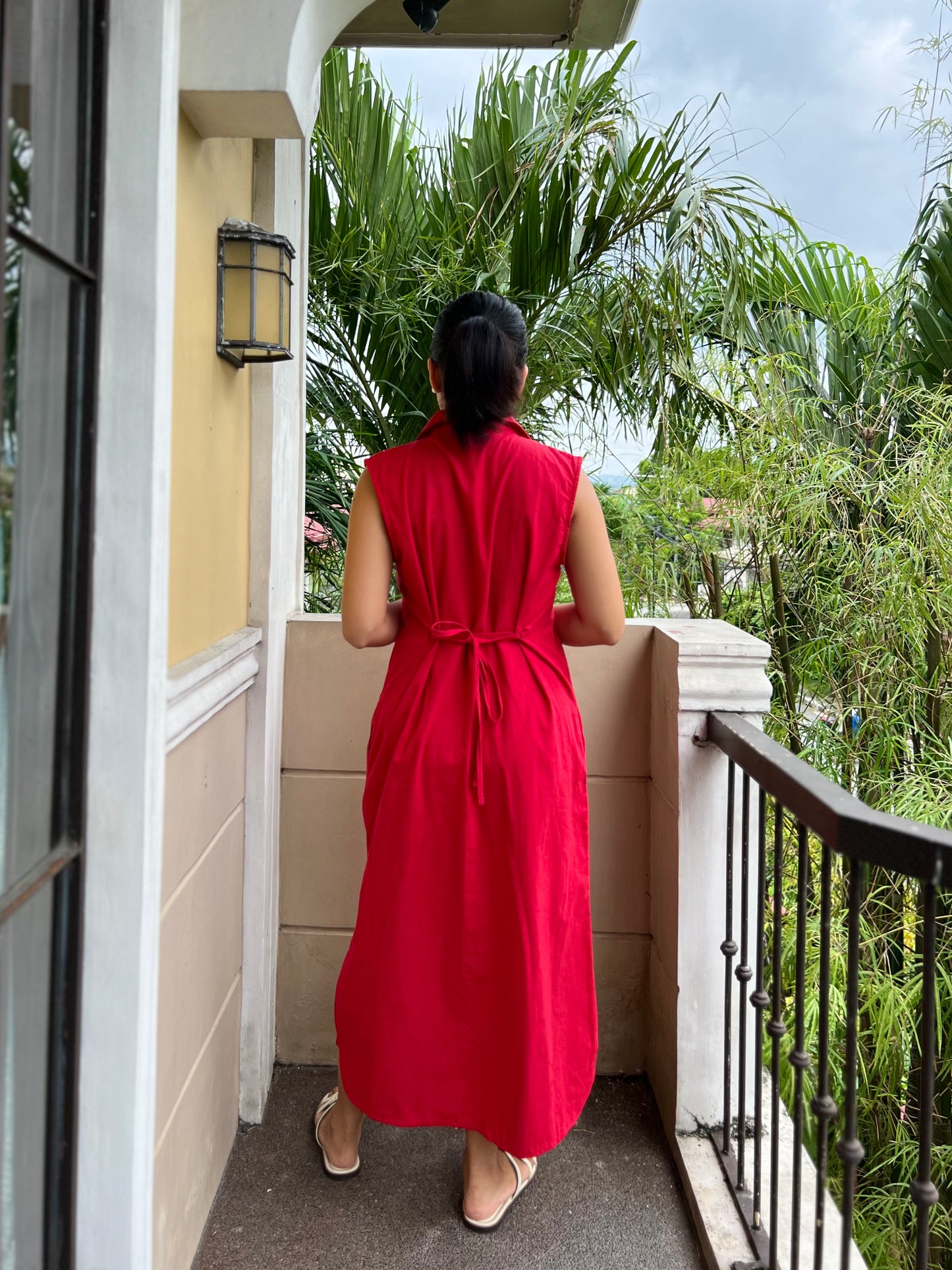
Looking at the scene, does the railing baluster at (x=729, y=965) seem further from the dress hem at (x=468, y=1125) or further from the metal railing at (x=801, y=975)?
the dress hem at (x=468, y=1125)

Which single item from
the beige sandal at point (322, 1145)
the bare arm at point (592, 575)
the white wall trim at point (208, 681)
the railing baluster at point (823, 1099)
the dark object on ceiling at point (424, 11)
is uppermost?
the dark object on ceiling at point (424, 11)

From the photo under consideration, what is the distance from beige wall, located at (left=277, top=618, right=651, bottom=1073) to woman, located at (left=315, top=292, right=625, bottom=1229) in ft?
1.68

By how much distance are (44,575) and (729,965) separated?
4.64 ft

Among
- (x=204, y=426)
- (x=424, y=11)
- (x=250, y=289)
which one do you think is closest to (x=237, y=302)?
(x=250, y=289)

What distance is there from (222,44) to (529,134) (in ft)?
5.77

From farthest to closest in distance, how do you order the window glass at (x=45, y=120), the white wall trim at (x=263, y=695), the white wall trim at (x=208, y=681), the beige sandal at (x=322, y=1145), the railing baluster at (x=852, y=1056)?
the white wall trim at (x=263, y=695), the beige sandal at (x=322, y=1145), the white wall trim at (x=208, y=681), the railing baluster at (x=852, y=1056), the window glass at (x=45, y=120)

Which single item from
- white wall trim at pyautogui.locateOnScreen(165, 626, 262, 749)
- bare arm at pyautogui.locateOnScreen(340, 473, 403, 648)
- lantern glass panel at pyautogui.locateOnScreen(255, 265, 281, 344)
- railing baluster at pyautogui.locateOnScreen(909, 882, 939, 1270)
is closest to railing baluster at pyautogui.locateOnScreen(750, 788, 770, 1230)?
railing baluster at pyautogui.locateOnScreen(909, 882, 939, 1270)

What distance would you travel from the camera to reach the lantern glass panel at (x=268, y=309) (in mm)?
1701

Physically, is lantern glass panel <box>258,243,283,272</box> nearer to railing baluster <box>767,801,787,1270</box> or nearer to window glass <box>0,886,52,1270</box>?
window glass <box>0,886,52,1270</box>

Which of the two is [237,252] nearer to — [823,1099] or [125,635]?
[125,635]

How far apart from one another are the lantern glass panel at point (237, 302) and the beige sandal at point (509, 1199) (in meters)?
1.53

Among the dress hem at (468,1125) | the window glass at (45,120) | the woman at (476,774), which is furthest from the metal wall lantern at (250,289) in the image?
the dress hem at (468,1125)

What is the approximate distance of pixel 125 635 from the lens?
1161mm

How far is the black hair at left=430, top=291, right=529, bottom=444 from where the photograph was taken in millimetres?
1445
